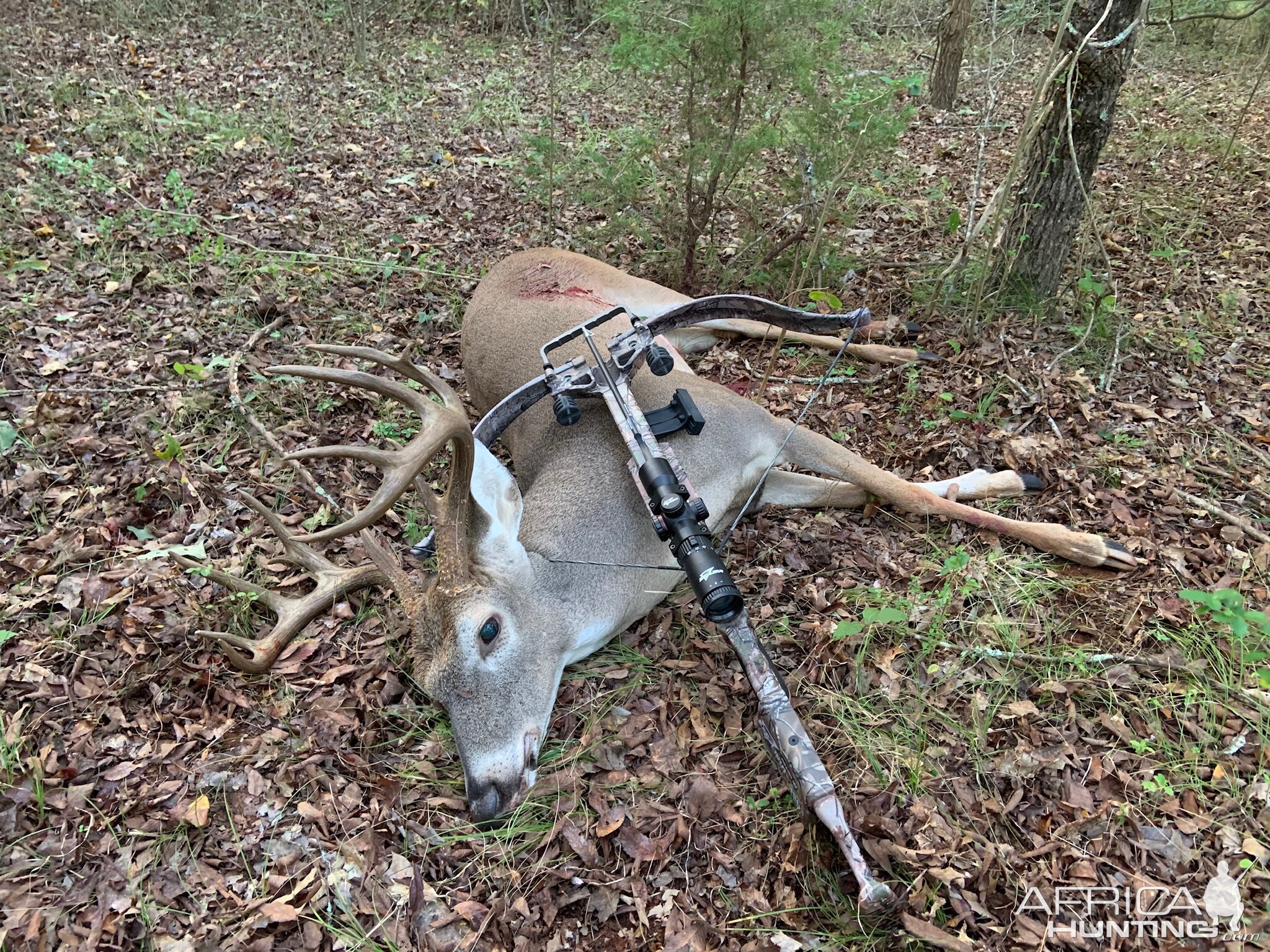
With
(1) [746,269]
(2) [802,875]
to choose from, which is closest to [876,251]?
(1) [746,269]

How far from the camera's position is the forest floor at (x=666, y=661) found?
2641mm

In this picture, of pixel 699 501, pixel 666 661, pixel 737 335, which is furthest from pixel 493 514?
pixel 737 335

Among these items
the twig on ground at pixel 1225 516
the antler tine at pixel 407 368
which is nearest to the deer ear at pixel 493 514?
the antler tine at pixel 407 368

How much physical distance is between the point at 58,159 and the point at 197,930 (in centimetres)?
729

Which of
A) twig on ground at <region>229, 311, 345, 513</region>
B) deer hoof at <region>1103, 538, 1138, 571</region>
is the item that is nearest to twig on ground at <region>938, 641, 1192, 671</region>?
deer hoof at <region>1103, 538, 1138, 571</region>

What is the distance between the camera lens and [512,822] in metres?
2.97

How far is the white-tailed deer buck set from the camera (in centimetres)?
300

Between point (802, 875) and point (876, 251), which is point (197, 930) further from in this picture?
point (876, 251)

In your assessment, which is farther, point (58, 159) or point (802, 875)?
point (58, 159)

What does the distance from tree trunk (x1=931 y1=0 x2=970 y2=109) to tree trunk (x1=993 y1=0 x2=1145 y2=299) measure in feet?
14.5

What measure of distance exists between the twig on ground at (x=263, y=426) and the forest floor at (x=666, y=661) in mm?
76

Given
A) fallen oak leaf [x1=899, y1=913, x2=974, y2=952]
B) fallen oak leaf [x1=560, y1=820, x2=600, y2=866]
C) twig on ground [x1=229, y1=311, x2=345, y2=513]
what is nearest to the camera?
fallen oak leaf [x1=899, y1=913, x2=974, y2=952]

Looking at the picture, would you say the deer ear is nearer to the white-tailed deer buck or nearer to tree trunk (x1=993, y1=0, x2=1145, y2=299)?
the white-tailed deer buck

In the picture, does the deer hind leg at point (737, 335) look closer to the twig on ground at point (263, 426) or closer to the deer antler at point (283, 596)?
the twig on ground at point (263, 426)
